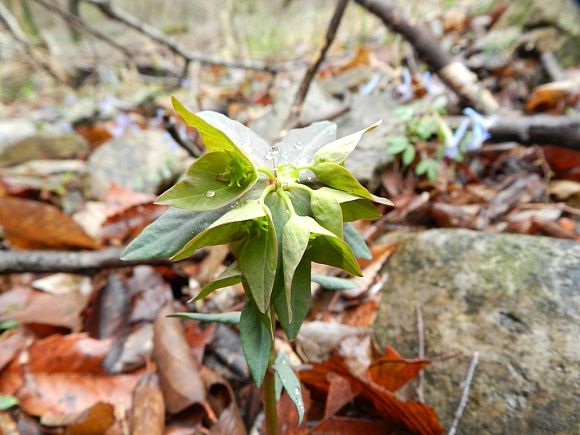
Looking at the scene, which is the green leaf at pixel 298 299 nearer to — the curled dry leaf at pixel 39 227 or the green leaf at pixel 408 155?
the green leaf at pixel 408 155

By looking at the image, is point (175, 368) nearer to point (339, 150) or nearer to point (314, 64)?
point (339, 150)

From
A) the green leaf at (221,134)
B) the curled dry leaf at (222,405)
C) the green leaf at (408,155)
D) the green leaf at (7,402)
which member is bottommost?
the green leaf at (7,402)

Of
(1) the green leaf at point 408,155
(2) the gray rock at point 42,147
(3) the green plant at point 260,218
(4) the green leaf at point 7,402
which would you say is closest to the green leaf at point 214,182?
(3) the green plant at point 260,218

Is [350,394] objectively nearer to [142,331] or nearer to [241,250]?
[241,250]

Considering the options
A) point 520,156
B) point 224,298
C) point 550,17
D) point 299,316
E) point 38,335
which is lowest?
point 38,335

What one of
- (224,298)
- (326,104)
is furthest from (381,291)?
(326,104)

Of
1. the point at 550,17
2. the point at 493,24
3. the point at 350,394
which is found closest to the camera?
the point at 350,394

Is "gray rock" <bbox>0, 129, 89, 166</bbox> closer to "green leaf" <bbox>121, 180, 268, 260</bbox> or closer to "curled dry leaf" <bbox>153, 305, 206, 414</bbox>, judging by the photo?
"curled dry leaf" <bbox>153, 305, 206, 414</bbox>
